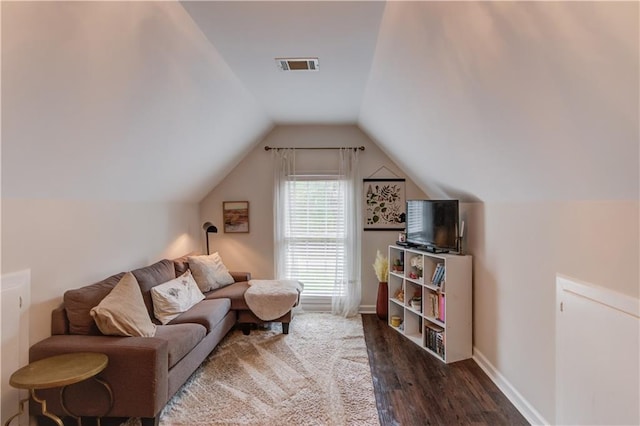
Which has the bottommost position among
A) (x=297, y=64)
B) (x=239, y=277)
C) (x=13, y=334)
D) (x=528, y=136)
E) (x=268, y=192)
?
(x=239, y=277)

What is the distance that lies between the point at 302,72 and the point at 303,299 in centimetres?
312

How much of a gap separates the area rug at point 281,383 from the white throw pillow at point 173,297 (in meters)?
0.57

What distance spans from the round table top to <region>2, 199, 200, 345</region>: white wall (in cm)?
42

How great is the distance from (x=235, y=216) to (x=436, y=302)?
9.80 feet

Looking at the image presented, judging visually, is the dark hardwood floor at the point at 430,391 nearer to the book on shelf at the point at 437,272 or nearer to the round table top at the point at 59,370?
the book on shelf at the point at 437,272

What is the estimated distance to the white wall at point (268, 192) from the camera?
469cm

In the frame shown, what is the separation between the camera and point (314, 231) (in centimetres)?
473

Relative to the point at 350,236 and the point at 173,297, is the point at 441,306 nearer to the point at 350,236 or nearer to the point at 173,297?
the point at 350,236

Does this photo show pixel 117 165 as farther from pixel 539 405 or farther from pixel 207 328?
pixel 539 405

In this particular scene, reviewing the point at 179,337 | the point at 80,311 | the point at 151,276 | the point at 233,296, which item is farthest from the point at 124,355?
the point at 233,296

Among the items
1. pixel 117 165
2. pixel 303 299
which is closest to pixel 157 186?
pixel 117 165

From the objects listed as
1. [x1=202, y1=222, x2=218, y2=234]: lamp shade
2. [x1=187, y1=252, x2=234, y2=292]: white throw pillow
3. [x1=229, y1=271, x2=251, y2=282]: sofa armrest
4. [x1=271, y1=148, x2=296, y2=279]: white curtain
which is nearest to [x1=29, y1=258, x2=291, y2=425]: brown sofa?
[x1=187, y1=252, x2=234, y2=292]: white throw pillow

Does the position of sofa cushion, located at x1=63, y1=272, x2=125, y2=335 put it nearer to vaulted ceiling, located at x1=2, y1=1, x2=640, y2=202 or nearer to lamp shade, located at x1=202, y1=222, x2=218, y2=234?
vaulted ceiling, located at x1=2, y1=1, x2=640, y2=202

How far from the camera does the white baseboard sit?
2232mm
